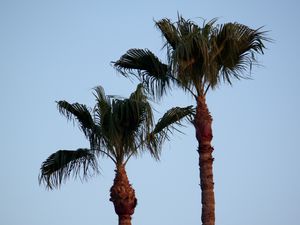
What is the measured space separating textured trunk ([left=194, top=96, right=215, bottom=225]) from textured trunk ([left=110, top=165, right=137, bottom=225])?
191cm

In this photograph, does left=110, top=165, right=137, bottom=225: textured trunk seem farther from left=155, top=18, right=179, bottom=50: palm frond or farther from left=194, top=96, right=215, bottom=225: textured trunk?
left=155, top=18, right=179, bottom=50: palm frond

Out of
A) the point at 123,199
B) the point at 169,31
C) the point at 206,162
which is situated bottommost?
the point at 123,199

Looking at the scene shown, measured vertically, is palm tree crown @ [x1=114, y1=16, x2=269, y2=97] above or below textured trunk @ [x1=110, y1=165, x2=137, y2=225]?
above

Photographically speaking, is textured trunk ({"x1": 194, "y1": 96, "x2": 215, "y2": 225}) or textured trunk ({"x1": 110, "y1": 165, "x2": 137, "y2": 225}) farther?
textured trunk ({"x1": 110, "y1": 165, "x2": 137, "y2": 225})

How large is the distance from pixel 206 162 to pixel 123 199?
2399 millimetres

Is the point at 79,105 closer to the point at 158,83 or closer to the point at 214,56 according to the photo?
the point at 158,83

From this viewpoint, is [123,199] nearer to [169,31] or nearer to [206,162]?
[206,162]

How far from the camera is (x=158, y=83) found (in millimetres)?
19578

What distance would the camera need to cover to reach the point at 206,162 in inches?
732

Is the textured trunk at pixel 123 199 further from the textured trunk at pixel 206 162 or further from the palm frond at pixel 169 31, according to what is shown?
the palm frond at pixel 169 31

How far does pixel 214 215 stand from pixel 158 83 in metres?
3.91

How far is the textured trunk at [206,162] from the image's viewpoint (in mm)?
18375

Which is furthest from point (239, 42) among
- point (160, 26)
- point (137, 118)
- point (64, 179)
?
point (64, 179)

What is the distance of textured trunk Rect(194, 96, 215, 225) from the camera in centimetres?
1838
